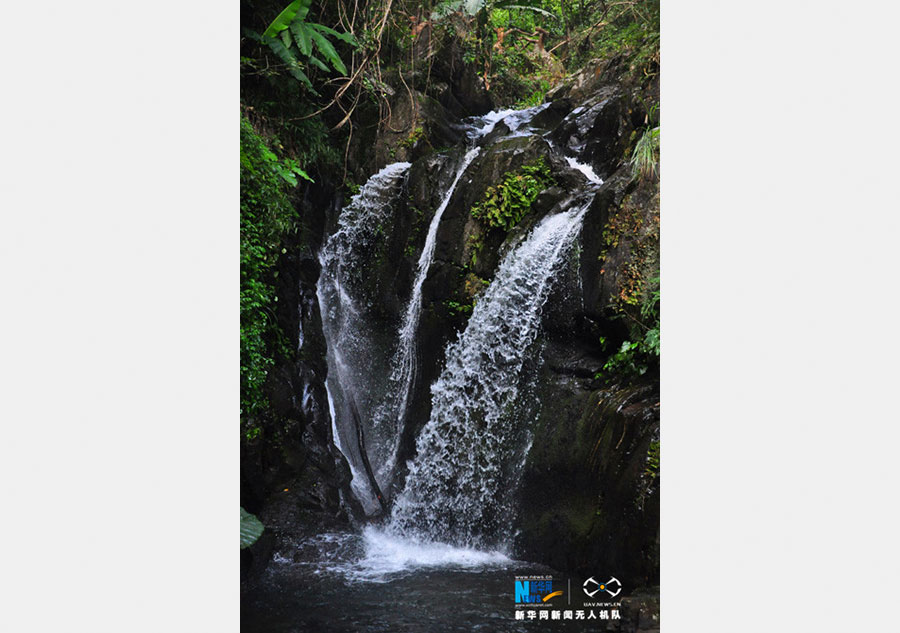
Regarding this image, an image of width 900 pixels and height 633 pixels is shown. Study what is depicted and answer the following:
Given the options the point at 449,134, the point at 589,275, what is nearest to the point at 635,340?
the point at 589,275

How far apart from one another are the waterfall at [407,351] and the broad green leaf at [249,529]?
1.05 metres

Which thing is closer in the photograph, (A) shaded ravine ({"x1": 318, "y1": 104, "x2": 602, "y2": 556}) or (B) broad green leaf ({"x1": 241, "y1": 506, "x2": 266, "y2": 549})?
(B) broad green leaf ({"x1": 241, "y1": 506, "x2": 266, "y2": 549})

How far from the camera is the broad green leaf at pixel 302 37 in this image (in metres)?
3.46

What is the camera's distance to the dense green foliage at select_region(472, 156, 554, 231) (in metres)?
3.85

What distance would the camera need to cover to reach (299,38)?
3469 mm

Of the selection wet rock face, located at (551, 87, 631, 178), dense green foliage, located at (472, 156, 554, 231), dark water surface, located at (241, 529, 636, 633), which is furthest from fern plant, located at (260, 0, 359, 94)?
dark water surface, located at (241, 529, 636, 633)

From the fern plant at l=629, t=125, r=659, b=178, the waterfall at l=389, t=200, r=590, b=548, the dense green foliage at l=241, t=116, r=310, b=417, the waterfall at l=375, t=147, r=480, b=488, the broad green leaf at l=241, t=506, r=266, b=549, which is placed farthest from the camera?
the waterfall at l=375, t=147, r=480, b=488

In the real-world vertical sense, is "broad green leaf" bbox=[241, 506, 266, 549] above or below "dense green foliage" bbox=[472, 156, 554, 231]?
below

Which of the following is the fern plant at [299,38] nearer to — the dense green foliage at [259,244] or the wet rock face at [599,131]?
the dense green foliage at [259,244]

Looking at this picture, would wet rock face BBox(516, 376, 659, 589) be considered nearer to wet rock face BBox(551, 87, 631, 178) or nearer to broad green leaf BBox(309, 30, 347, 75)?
wet rock face BBox(551, 87, 631, 178)

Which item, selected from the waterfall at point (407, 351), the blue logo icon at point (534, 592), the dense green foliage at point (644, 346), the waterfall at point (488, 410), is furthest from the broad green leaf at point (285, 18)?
the blue logo icon at point (534, 592)

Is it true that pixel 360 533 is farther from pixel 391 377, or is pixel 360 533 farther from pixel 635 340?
pixel 635 340

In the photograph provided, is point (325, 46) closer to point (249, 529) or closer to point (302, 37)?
point (302, 37)

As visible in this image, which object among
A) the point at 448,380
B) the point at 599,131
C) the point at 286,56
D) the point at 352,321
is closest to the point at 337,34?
the point at 286,56
